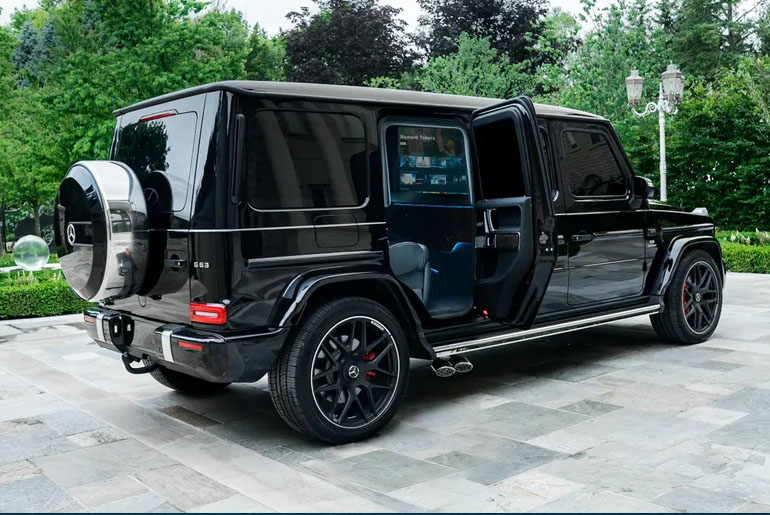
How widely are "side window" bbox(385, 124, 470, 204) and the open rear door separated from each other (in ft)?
0.59

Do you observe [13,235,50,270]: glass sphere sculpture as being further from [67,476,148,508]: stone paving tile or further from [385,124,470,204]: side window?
[67,476,148,508]: stone paving tile

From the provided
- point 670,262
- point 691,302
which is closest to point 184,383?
point 670,262

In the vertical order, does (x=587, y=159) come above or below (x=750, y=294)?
above

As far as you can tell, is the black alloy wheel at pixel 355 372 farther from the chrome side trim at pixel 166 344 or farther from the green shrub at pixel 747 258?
the green shrub at pixel 747 258

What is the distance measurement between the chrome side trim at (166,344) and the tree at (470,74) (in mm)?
22905

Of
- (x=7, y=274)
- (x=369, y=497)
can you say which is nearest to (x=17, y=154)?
(x=7, y=274)

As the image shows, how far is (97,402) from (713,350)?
5.50 metres

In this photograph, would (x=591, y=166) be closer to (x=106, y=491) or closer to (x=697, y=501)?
(x=697, y=501)

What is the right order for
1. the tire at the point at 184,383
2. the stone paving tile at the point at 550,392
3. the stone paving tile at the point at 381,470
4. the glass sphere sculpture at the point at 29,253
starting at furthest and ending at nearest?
the glass sphere sculpture at the point at 29,253 < the tire at the point at 184,383 < the stone paving tile at the point at 550,392 < the stone paving tile at the point at 381,470

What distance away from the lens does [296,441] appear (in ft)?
15.0

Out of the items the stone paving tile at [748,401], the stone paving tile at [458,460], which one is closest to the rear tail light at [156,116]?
the stone paving tile at [458,460]

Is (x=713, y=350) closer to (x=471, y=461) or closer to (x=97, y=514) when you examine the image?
(x=471, y=461)

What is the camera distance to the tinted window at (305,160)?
13.9 feet

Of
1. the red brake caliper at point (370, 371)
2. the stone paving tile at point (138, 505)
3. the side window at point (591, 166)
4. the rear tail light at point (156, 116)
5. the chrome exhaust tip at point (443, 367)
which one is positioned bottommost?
the stone paving tile at point (138, 505)
